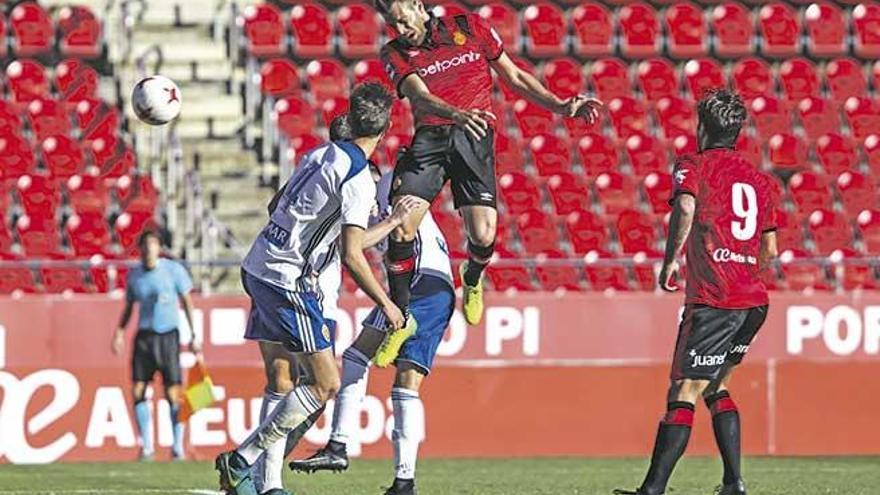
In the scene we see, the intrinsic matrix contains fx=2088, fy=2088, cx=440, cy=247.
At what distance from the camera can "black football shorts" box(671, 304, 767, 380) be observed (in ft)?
33.7

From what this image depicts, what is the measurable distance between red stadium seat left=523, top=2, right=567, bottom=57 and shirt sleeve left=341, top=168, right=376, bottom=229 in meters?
13.5

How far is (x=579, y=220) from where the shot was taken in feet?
68.0

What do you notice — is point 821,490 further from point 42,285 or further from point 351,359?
point 42,285

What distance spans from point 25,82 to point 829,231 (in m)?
8.48

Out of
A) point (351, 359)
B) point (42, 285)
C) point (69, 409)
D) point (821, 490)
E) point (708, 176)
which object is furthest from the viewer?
point (42, 285)

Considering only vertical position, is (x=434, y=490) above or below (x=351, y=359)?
below

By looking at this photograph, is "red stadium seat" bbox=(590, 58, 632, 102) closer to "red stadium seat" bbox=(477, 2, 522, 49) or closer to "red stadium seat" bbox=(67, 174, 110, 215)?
"red stadium seat" bbox=(477, 2, 522, 49)

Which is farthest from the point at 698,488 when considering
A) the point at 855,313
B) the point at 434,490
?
the point at 855,313

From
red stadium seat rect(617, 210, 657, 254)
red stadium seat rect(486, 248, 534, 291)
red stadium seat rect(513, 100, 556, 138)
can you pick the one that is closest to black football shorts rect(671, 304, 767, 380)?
red stadium seat rect(486, 248, 534, 291)

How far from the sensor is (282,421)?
392 inches

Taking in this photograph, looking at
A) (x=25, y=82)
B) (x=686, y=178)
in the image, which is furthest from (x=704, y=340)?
(x=25, y=82)

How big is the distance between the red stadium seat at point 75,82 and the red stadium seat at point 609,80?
212 inches

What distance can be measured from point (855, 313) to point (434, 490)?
6672mm

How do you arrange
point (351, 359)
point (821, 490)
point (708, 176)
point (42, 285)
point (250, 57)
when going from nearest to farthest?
point (708, 176)
point (351, 359)
point (821, 490)
point (42, 285)
point (250, 57)
